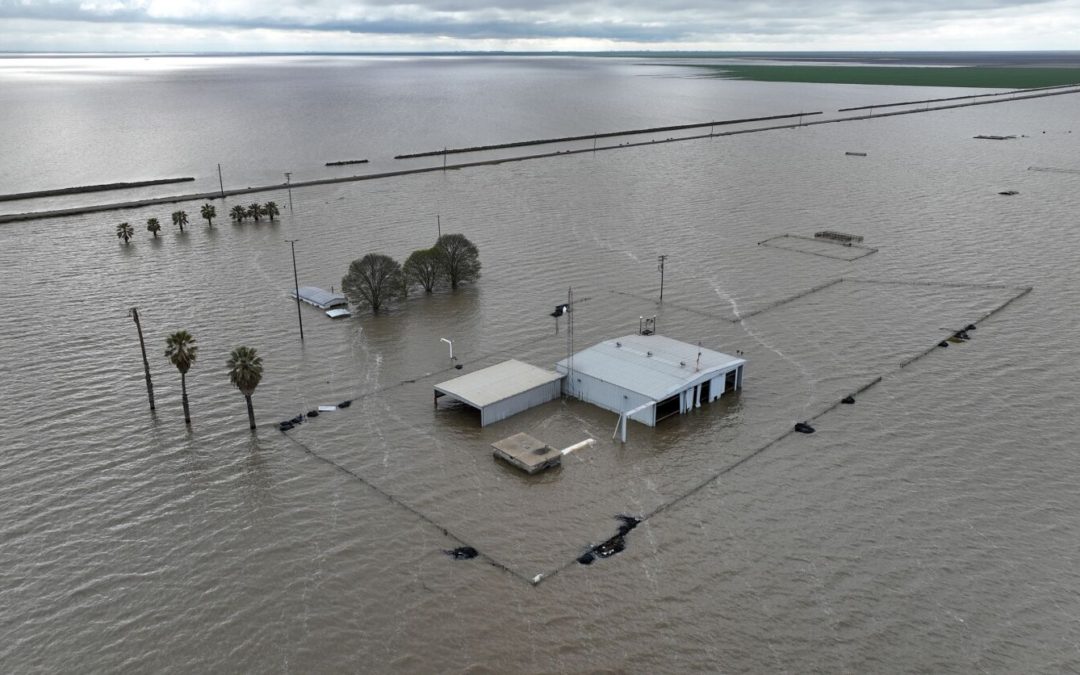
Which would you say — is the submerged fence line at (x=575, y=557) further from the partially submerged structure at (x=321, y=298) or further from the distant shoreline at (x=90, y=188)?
the distant shoreline at (x=90, y=188)

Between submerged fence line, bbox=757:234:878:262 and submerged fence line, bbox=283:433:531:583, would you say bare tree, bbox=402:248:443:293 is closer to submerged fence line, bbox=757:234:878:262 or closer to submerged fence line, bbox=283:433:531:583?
submerged fence line, bbox=283:433:531:583

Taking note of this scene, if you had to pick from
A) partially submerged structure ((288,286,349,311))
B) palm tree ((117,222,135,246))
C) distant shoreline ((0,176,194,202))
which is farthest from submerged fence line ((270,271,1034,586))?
distant shoreline ((0,176,194,202))

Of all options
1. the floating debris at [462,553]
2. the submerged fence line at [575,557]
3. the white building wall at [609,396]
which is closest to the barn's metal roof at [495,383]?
the white building wall at [609,396]

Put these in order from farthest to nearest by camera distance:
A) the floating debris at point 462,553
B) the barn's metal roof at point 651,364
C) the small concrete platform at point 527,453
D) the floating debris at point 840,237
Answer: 1. the floating debris at point 840,237
2. the barn's metal roof at point 651,364
3. the small concrete platform at point 527,453
4. the floating debris at point 462,553

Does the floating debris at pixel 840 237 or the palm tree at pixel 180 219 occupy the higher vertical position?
the palm tree at pixel 180 219

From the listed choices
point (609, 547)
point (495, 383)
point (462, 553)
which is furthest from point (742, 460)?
point (462, 553)
